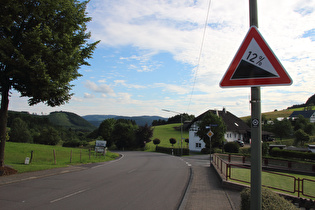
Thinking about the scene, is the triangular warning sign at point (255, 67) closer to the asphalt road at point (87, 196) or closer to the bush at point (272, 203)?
the bush at point (272, 203)

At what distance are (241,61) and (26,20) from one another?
14.9 meters

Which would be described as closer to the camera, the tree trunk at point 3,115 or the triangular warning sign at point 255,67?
the triangular warning sign at point 255,67

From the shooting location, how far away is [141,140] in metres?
74.0

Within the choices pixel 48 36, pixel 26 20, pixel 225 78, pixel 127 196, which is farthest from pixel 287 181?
pixel 26 20

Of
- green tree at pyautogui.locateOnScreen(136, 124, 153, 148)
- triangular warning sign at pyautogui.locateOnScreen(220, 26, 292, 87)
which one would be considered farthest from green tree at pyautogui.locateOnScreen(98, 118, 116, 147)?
triangular warning sign at pyautogui.locateOnScreen(220, 26, 292, 87)

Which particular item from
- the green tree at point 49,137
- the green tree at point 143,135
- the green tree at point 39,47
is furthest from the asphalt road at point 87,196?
the green tree at point 49,137

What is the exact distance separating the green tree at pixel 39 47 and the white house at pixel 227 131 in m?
42.9

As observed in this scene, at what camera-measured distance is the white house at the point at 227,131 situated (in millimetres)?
57969

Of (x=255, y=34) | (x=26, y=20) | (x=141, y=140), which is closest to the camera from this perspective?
(x=255, y=34)

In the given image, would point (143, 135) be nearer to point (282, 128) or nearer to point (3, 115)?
point (282, 128)

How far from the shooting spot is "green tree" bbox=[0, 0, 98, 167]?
12.8m

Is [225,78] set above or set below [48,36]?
below

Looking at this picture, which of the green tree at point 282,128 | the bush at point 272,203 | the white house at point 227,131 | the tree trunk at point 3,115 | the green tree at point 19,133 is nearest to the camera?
the bush at point 272,203

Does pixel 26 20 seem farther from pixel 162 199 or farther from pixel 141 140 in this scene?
pixel 141 140
